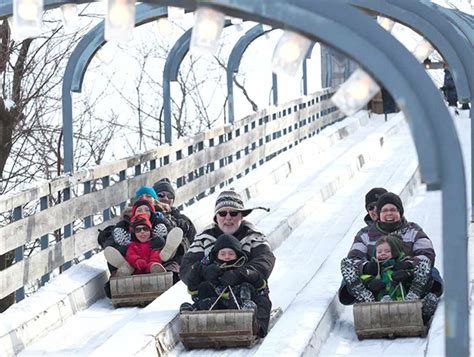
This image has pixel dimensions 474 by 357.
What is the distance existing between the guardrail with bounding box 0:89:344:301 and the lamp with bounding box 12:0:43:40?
5457mm

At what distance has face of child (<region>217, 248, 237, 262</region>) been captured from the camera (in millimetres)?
9984

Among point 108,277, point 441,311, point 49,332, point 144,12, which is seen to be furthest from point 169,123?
point 441,311

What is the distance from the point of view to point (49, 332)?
36.0 ft

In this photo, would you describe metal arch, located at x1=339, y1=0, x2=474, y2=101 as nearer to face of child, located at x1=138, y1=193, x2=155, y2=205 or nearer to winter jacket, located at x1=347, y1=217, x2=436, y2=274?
winter jacket, located at x1=347, y1=217, x2=436, y2=274

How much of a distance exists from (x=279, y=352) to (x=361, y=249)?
1525mm

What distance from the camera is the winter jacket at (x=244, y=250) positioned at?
10.1 meters

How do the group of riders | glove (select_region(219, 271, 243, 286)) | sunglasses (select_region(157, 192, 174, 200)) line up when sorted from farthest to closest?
sunglasses (select_region(157, 192, 174, 200)), the group of riders, glove (select_region(219, 271, 243, 286))

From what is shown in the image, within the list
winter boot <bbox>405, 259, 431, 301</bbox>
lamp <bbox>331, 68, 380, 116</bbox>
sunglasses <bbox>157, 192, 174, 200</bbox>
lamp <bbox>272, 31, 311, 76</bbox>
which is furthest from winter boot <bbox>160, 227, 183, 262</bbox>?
lamp <bbox>331, 68, 380, 116</bbox>

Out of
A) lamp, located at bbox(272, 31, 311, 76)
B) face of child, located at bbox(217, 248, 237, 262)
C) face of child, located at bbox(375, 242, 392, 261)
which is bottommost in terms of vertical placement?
face of child, located at bbox(375, 242, 392, 261)

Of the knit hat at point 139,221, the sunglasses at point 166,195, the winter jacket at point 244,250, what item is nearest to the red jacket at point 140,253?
the knit hat at point 139,221

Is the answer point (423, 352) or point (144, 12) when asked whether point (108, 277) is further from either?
point (423, 352)

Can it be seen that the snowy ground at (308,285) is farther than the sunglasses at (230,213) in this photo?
No

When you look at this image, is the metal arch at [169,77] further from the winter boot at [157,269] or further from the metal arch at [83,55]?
the winter boot at [157,269]

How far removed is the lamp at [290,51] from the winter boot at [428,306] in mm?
4864
